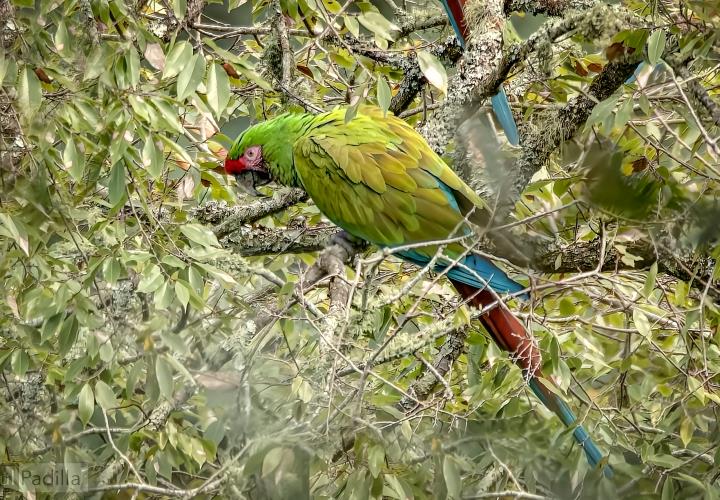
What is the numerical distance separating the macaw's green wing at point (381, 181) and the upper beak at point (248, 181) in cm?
32

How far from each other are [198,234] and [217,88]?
0.34 m

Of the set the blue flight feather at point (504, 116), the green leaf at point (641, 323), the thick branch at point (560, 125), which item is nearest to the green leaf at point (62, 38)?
the thick branch at point (560, 125)

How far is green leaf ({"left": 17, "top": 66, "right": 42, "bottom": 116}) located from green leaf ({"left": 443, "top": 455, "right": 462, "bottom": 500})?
43.2 inches

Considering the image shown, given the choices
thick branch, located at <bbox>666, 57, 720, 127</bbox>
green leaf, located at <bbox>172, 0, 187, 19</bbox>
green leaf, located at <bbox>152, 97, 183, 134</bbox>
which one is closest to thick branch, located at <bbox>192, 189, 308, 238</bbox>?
green leaf, located at <bbox>152, 97, 183, 134</bbox>

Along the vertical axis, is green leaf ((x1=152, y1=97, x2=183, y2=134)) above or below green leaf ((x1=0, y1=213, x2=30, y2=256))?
above

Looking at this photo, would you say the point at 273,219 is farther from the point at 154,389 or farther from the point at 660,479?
the point at 660,479

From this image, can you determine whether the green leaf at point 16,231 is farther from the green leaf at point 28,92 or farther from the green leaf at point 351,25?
the green leaf at point 351,25

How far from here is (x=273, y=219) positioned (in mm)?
3002

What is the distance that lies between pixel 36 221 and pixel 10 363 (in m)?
0.38

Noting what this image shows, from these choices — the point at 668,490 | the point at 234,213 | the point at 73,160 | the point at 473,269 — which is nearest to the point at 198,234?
the point at 73,160

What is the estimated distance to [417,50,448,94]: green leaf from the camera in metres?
1.86

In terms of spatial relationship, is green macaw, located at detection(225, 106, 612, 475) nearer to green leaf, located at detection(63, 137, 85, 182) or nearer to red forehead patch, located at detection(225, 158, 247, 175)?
red forehead patch, located at detection(225, 158, 247, 175)

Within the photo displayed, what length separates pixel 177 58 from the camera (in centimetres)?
184

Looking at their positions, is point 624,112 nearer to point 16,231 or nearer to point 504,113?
point 504,113
